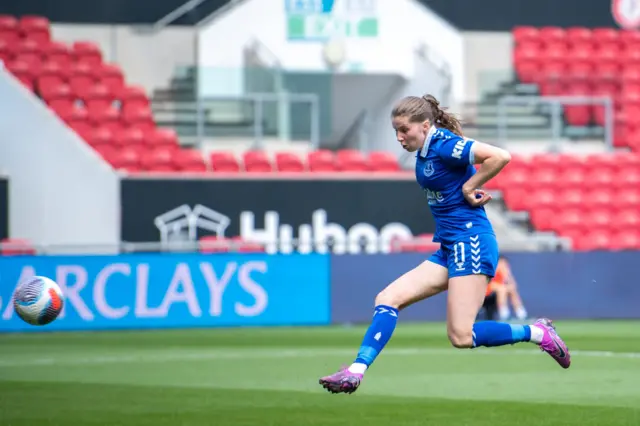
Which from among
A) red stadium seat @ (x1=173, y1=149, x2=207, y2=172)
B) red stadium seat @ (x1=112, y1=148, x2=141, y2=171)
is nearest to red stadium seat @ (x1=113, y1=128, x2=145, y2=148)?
red stadium seat @ (x1=112, y1=148, x2=141, y2=171)

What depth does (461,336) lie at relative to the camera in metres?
8.55

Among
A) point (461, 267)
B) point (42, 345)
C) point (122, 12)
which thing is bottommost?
point (42, 345)

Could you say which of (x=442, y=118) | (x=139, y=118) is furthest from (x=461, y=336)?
(x=139, y=118)

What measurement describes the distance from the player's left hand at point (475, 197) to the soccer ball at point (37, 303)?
4305mm

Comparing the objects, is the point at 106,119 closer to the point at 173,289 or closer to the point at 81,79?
the point at 81,79

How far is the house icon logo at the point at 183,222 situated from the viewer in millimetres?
21469

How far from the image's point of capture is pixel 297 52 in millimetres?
26547

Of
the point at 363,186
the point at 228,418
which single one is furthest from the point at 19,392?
the point at 363,186

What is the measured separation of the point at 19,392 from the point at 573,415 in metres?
4.46

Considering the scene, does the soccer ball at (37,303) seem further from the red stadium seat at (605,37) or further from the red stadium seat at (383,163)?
the red stadium seat at (605,37)

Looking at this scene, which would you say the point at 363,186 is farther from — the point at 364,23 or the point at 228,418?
Answer: the point at 228,418

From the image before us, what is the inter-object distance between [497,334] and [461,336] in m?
0.42

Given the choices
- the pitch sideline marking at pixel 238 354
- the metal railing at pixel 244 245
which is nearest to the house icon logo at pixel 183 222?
the metal railing at pixel 244 245

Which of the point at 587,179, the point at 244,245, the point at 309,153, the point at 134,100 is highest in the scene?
the point at 134,100
